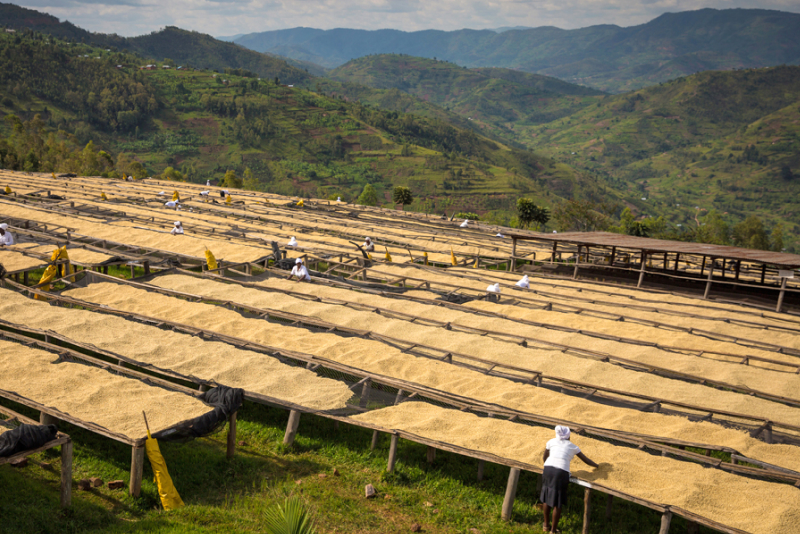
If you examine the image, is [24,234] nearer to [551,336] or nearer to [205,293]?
[205,293]

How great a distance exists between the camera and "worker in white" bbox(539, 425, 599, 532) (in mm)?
7137

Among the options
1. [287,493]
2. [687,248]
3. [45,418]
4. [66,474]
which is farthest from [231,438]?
[687,248]

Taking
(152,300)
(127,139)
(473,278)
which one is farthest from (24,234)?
(127,139)

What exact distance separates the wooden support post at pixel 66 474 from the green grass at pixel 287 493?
0.13 meters

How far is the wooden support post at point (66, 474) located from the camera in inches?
280

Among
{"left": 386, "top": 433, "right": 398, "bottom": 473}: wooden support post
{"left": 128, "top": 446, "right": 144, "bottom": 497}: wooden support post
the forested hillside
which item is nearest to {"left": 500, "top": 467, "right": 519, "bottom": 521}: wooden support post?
{"left": 386, "top": 433, "right": 398, "bottom": 473}: wooden support post

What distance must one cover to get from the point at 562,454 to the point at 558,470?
204 millimetres

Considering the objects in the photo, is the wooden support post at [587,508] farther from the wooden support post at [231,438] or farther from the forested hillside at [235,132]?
the forested hillside at [235,132]

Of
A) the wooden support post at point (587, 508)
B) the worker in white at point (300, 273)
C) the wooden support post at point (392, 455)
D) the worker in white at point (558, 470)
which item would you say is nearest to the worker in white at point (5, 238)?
the worker in white at point (300, 273)

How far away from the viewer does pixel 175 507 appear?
293 inches

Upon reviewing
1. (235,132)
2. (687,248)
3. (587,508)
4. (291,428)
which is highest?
(235,132)

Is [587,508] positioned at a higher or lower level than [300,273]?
lower

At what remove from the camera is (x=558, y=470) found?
7.15m

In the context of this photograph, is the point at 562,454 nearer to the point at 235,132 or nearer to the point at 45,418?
the point at 45,418
